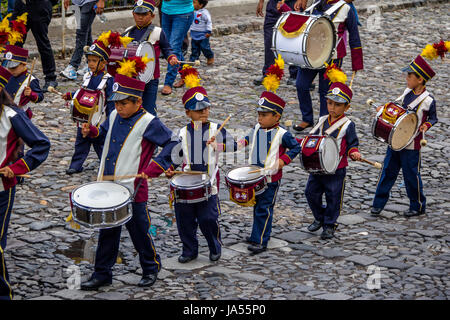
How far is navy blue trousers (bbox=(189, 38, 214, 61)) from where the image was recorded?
13562mm

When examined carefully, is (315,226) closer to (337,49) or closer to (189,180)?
(189,180)

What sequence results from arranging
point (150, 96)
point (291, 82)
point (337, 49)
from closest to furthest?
point (150, 96)
point (337, 49)
point (291, 82)

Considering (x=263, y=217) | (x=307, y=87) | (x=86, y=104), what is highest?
(x=86, y=104)

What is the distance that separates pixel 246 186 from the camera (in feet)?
23.9

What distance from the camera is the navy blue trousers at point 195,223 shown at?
7246 millimetres

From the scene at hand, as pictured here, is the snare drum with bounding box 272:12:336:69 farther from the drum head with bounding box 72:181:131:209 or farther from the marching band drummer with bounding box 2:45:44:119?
the drum head with bounding box 72:181:131:209

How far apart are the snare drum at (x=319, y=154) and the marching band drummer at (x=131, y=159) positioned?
1464 mm

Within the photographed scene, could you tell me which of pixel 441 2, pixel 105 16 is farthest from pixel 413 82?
pixel 441 2

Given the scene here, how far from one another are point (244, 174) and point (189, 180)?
0.58 meters

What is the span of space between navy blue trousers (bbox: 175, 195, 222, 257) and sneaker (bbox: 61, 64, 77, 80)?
5895 mm

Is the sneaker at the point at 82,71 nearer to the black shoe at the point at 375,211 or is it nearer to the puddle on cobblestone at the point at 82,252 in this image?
the puddle on cobblestone at the point at 82,252

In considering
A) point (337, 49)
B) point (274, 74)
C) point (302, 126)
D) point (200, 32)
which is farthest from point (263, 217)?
point (200, 32)

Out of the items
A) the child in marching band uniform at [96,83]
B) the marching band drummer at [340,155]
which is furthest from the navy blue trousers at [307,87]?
the marching band drummer at [340,155]

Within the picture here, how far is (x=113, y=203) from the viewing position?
6.35 meters
